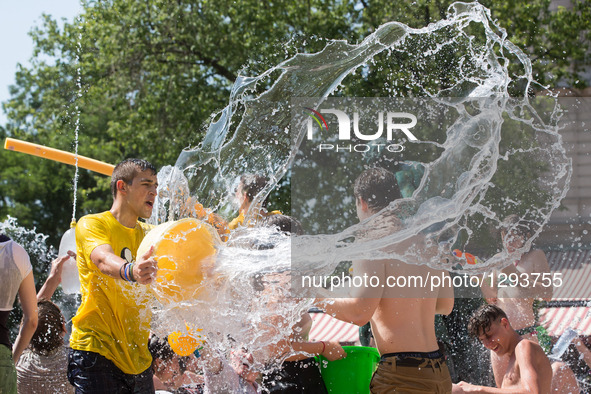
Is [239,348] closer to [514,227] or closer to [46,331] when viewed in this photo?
[46,331]

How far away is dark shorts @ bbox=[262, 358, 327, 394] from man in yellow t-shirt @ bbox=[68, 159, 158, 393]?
0.74 metres

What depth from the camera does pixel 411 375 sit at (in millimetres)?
3334

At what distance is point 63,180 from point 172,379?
22331mm

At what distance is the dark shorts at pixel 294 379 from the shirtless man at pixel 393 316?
603mm

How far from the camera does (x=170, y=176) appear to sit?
14.4 ft

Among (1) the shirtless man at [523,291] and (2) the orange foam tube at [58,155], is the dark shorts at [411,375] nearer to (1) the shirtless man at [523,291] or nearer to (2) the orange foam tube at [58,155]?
(1) the shirtless man at [523,291]

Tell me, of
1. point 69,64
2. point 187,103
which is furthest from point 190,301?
point 69,64

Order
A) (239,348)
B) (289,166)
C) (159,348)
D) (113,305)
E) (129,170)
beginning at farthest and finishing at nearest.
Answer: (289,166), (159,348), (239,348), (129,170), (113,305)

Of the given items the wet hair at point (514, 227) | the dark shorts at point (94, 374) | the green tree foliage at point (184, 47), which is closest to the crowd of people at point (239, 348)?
the dark shorts at point (94, 374)

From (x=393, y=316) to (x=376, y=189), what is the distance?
648mm

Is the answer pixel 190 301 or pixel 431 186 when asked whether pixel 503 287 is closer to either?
pixel 431 186

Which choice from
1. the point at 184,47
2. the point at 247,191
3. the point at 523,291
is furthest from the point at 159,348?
the point at 184,47

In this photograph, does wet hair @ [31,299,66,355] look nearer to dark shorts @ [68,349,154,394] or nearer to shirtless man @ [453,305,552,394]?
dark shorts @ [68,349,154,394]

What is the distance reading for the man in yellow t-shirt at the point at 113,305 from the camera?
3316 millimetres
